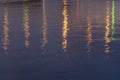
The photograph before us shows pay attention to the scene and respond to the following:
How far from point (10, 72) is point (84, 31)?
499 inches

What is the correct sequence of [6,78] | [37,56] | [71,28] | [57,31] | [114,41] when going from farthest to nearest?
[71,28], [57,31], [114,41], [37,56], [6,78]

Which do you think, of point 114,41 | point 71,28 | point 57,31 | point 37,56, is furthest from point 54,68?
point 71,28

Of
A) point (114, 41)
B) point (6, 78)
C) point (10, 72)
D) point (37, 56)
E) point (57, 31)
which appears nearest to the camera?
point (6, 78)

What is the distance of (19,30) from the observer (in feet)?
90.3

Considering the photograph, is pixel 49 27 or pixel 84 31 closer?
pixel 84 31

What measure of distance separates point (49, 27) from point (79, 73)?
14.8 metres

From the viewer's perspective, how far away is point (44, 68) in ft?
50.7

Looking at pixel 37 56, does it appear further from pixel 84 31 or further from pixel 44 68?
pixel 84 31

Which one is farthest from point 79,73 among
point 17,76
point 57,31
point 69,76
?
point 57,31

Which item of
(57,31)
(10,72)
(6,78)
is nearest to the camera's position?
(6,78)

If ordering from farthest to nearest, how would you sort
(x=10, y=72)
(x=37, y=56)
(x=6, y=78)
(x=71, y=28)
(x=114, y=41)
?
(x=71, y=28) < (x=114, y=41) < (x=37, y=56) < (x=10, y=72) < (x=6, y=78)

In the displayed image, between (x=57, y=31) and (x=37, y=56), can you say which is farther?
(x=57, y=31)

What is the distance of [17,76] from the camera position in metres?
14.1

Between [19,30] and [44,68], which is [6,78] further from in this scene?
[19,30]
